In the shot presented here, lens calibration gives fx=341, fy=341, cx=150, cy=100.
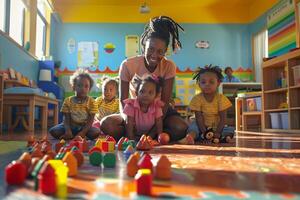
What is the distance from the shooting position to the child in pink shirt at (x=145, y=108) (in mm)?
1941

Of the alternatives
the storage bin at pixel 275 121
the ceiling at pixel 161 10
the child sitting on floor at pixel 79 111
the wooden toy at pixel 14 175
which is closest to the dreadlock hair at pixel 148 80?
the child sitting on floor at pixel 79 111

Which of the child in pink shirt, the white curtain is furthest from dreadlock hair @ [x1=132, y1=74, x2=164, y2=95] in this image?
the white curtain

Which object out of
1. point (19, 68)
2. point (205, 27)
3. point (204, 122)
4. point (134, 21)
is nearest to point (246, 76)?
point (205, 27)

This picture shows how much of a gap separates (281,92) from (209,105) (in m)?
2.31

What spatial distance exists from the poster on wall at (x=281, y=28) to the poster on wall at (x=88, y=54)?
10.7 ft

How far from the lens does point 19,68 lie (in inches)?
178

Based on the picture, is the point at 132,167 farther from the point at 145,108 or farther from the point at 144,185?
the point at 145,108

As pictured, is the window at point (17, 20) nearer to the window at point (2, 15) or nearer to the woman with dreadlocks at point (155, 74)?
the window at point (2, 15)

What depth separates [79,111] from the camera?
232 cm

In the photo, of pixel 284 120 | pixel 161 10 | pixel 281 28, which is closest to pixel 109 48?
pixel 161 10

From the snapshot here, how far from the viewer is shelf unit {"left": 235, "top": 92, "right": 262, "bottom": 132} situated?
15.5 feet

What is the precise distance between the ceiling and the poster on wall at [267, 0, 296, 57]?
2.99 ft

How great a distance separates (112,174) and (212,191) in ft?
0.93

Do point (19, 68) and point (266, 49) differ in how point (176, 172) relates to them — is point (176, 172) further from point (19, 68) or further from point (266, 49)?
point (266, 49)
